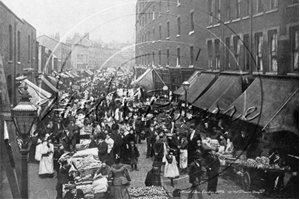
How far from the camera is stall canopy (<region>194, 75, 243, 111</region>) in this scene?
985 cm

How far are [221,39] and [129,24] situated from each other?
2.59 m

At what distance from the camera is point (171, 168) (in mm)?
9383

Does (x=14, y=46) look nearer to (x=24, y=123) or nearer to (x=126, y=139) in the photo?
(x=24, y=123)

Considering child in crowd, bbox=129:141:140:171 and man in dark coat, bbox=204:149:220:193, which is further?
child in crowd, bbox=129:141:140:171

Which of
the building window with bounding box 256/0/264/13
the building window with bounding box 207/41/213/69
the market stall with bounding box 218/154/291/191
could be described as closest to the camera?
the market stall with bounding box 218/154/291/191

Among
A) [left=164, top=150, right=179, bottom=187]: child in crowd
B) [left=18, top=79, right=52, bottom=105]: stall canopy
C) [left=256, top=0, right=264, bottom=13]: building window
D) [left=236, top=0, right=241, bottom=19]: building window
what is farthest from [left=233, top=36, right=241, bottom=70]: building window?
[left=18, top=79, right=52, bottom=105]: stall canopy

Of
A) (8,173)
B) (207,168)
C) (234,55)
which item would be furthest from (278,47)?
(8,173)

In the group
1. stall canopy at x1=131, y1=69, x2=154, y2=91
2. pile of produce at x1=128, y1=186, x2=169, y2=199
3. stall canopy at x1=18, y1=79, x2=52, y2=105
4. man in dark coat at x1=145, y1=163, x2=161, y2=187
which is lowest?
pile of produce at x1=128, y1=186, x2=169, y2=199

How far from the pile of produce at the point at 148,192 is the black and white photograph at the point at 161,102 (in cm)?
3

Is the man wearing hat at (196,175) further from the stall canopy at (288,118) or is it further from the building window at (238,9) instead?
the building window at (238,9)

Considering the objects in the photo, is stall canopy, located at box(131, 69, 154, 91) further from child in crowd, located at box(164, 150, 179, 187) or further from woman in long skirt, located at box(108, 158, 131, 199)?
woman in long skirt, located at box(108, 158, 131, 199)

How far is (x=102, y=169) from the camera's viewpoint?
9.09 metres

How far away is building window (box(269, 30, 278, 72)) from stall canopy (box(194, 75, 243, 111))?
3.20ft

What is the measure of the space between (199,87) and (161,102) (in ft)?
3.75
